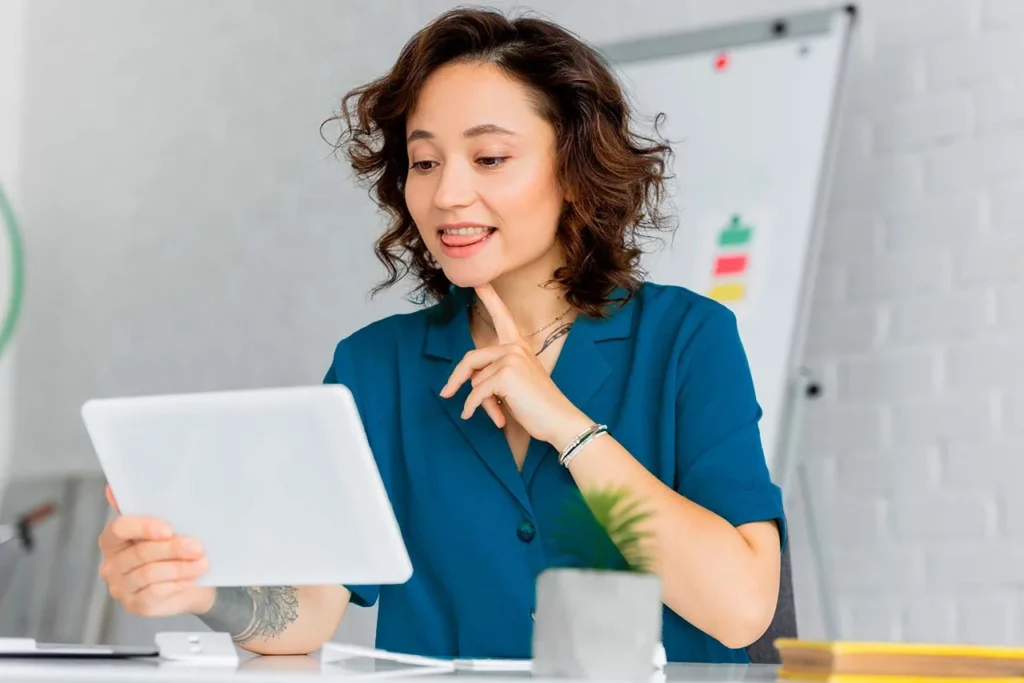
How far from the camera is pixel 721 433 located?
51.4 inches

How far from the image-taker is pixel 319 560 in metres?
0.89

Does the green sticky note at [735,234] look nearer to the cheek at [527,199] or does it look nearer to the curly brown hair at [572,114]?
the curly brown hair at [572,114]

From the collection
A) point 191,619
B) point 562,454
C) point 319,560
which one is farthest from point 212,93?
point 319,560

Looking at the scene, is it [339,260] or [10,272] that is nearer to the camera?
[339,260]

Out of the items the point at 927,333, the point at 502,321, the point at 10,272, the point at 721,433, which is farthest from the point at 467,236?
the point at 10,272

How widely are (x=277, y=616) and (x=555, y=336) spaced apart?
1.49 feet

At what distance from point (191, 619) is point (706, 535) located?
246cm

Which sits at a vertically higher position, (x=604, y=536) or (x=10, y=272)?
(x=10, y=272)

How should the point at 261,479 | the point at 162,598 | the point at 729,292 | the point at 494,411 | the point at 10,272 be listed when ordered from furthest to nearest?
the point at 10,272 < the point at 729,292 < the point at 494,411 < the point at 162,598 < the point at 261,479

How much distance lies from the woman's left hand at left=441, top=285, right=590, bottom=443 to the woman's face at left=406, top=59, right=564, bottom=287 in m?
0.16

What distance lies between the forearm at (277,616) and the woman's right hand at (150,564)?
12cm

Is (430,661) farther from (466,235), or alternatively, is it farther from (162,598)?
(466,235)

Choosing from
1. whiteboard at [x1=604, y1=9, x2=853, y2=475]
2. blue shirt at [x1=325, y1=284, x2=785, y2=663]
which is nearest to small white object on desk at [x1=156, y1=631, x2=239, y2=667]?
blue shirt at [x1=325, y1=284, x2=785, y2=663]

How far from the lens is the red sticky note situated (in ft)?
7.52
